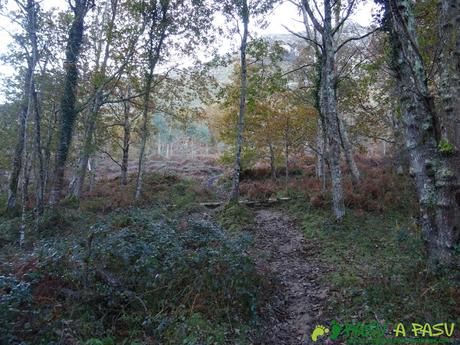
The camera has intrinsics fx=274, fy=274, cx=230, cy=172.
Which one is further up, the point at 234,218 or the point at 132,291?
the point at 234,218

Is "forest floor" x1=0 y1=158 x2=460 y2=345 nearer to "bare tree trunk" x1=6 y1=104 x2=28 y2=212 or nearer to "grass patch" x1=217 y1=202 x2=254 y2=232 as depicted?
"grass patch" x1=217 y1=202 x2=254 y2=232

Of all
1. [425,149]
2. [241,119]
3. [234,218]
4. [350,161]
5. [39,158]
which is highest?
[241,119]

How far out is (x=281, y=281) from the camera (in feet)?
19.0

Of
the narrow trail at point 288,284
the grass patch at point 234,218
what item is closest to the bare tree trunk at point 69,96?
the grass patch at point 234,218

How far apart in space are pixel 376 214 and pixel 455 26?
5.85 meters

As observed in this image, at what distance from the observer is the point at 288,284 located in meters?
5.69

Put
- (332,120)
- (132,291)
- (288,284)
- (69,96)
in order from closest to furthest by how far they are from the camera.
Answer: (132,291)
(288,284)
(332,120)
(69,96)

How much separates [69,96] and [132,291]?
993 cm

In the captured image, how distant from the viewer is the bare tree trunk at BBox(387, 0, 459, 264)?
4492mm

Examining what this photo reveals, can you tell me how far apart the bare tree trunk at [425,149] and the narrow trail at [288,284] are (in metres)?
2.15

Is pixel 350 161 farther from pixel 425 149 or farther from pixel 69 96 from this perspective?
pixel 69 96

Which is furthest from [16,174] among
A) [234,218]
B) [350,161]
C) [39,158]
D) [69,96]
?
[350,161]

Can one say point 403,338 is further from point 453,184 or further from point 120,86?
point 120,86

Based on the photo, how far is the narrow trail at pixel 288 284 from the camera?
4.20 meters
